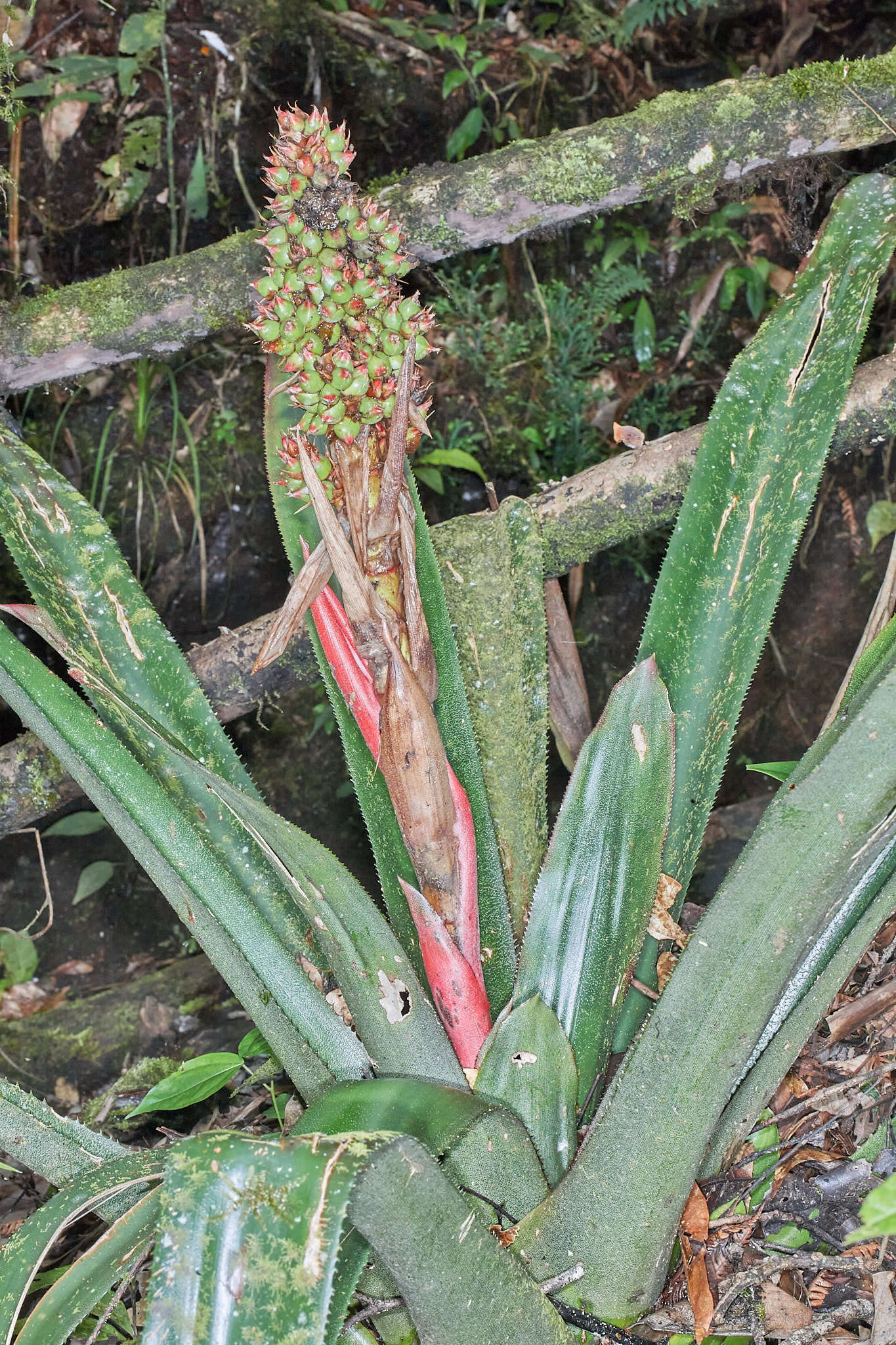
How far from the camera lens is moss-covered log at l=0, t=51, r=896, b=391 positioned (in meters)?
1.50

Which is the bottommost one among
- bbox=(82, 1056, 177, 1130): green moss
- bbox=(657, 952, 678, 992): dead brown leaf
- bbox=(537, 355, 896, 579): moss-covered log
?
bbox=(82, 1056, 177, 1130): green moss

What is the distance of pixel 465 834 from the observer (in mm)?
1043

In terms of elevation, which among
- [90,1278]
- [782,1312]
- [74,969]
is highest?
[90,1278]

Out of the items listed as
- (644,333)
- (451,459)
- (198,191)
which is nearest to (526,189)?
(451,459)

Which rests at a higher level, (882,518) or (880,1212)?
(880,1212)

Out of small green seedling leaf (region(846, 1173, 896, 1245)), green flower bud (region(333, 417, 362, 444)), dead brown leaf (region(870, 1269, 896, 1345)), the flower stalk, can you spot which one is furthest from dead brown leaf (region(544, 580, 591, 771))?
small green seedling leaf (region(846, 1173, 896, 1245))

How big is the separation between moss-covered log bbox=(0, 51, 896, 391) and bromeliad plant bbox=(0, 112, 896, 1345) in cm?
50

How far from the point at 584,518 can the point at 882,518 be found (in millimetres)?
813

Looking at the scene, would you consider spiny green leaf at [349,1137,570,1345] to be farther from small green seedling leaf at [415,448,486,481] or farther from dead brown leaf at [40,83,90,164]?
dead brown leaf at [40,83,90,164]

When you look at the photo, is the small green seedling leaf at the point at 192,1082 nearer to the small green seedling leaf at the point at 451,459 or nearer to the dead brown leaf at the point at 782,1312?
the dead brown leaf at the point at 782,1312

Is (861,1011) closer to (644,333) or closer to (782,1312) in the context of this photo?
(782,1312)

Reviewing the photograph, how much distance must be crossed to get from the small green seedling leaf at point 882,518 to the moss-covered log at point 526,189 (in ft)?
2.47

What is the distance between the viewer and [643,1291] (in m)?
0.94

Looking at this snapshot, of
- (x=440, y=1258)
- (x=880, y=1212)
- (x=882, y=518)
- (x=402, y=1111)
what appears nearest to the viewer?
(x=880, y=1212)
